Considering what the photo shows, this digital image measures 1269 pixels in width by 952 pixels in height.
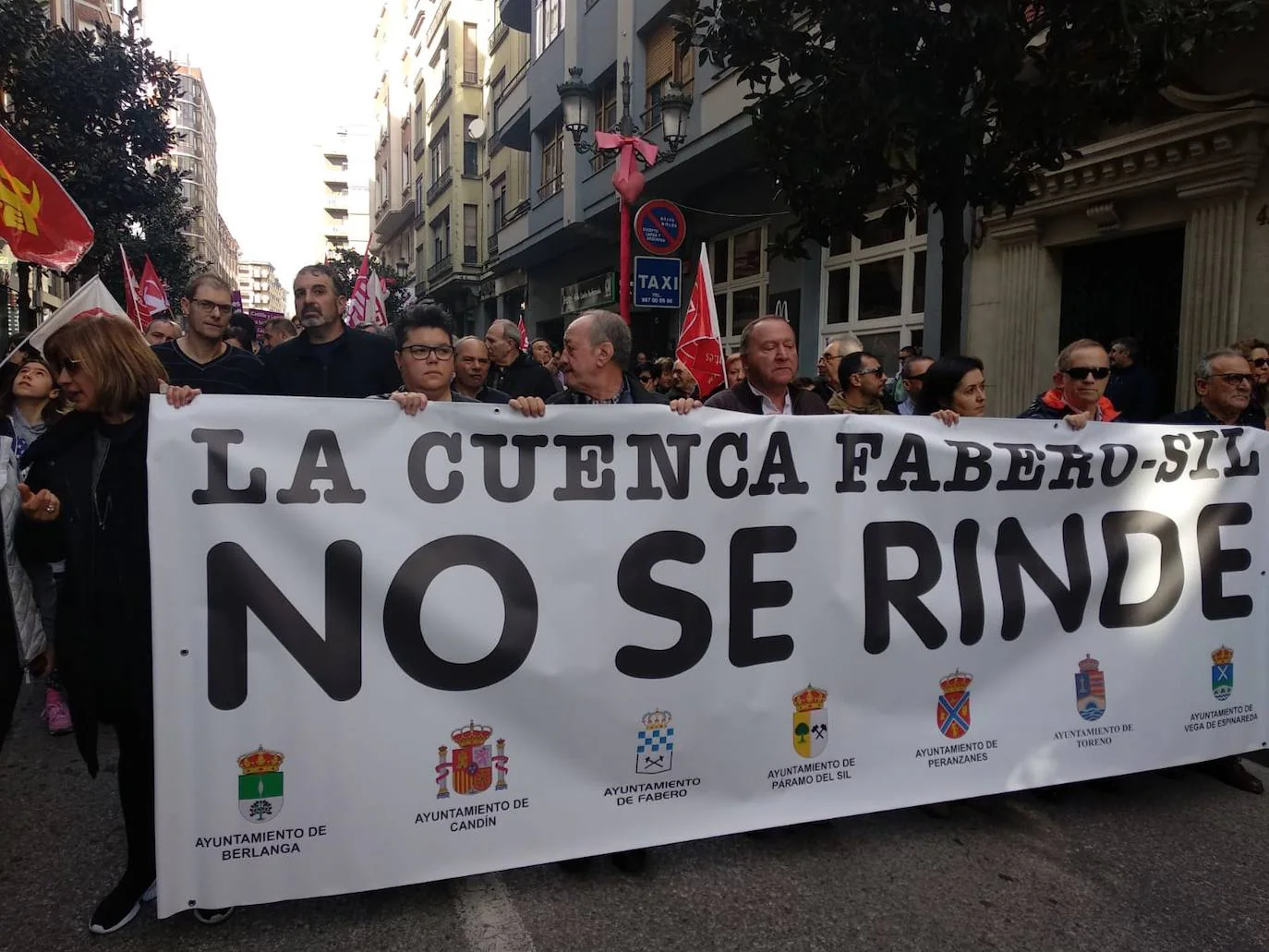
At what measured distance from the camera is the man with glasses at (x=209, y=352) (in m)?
4.04

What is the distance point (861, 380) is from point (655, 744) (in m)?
2.68

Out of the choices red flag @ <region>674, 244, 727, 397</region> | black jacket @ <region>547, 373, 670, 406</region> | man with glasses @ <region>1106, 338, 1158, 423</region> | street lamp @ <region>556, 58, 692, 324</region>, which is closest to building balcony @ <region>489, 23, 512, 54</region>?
street lamp @ <region>556, 58, 692, 324</region>

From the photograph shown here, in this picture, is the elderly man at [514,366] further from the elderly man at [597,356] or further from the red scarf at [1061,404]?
the red scarf at [1061,404]

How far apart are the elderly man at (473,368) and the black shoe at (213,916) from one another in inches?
102

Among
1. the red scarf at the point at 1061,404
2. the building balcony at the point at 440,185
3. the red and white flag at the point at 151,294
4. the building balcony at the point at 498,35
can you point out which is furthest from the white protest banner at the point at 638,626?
the building balcony at the point at 440,185

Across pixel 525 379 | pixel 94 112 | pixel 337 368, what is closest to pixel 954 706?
pixel 337 368

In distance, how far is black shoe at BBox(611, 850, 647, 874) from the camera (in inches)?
118

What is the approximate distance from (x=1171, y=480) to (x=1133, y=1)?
8.74 feet

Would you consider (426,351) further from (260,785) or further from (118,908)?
(118,908)

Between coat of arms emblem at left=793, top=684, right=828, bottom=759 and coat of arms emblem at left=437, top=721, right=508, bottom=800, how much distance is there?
0.98 meters

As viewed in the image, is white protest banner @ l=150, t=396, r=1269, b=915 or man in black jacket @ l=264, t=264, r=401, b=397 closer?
white protest banner @ l=150, t=396, r=1269, b=915

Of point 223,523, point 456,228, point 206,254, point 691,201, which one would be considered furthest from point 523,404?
point 206,254

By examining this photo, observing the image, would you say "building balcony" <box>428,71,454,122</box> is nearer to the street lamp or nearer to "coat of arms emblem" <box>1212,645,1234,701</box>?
the street lamp

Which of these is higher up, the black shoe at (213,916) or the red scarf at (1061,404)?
the red scarf at (1061,404)
